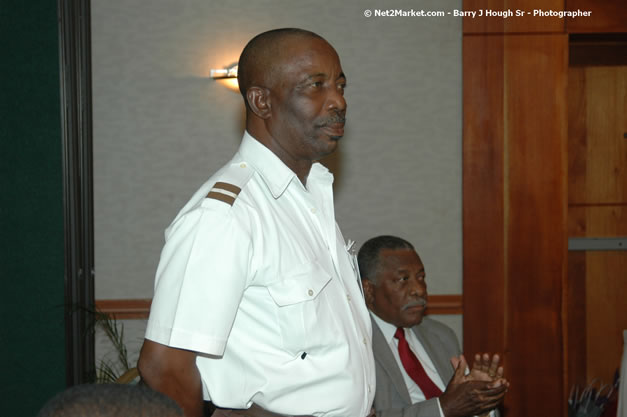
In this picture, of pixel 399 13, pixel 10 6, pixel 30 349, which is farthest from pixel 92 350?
pixel 399 13

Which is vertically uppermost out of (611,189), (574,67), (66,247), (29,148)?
(574,67)

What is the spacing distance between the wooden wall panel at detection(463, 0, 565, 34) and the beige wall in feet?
0.38

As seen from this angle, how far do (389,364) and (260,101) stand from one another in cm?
132

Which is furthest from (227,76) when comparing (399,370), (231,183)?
(231,183)

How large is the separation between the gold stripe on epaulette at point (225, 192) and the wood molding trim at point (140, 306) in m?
2.57

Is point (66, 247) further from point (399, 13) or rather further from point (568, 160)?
point (568, 160)

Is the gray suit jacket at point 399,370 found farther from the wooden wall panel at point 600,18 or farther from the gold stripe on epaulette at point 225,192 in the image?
the wooden wall panel at point 600,18

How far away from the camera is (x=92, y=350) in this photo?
3822mm

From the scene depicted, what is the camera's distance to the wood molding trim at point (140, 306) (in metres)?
3.80

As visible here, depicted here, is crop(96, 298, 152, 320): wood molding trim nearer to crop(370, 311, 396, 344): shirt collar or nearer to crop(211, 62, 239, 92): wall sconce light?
crop(211, 62, 239, 92): wall sconce light

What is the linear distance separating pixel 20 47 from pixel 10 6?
0.24 metres

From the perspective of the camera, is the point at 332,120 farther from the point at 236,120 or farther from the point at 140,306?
the point at 140,306

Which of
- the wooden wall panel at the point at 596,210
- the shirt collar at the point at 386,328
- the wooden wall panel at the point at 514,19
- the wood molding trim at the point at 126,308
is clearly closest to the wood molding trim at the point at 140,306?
the wood molding trim at the point at 126,308

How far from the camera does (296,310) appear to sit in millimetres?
1369
